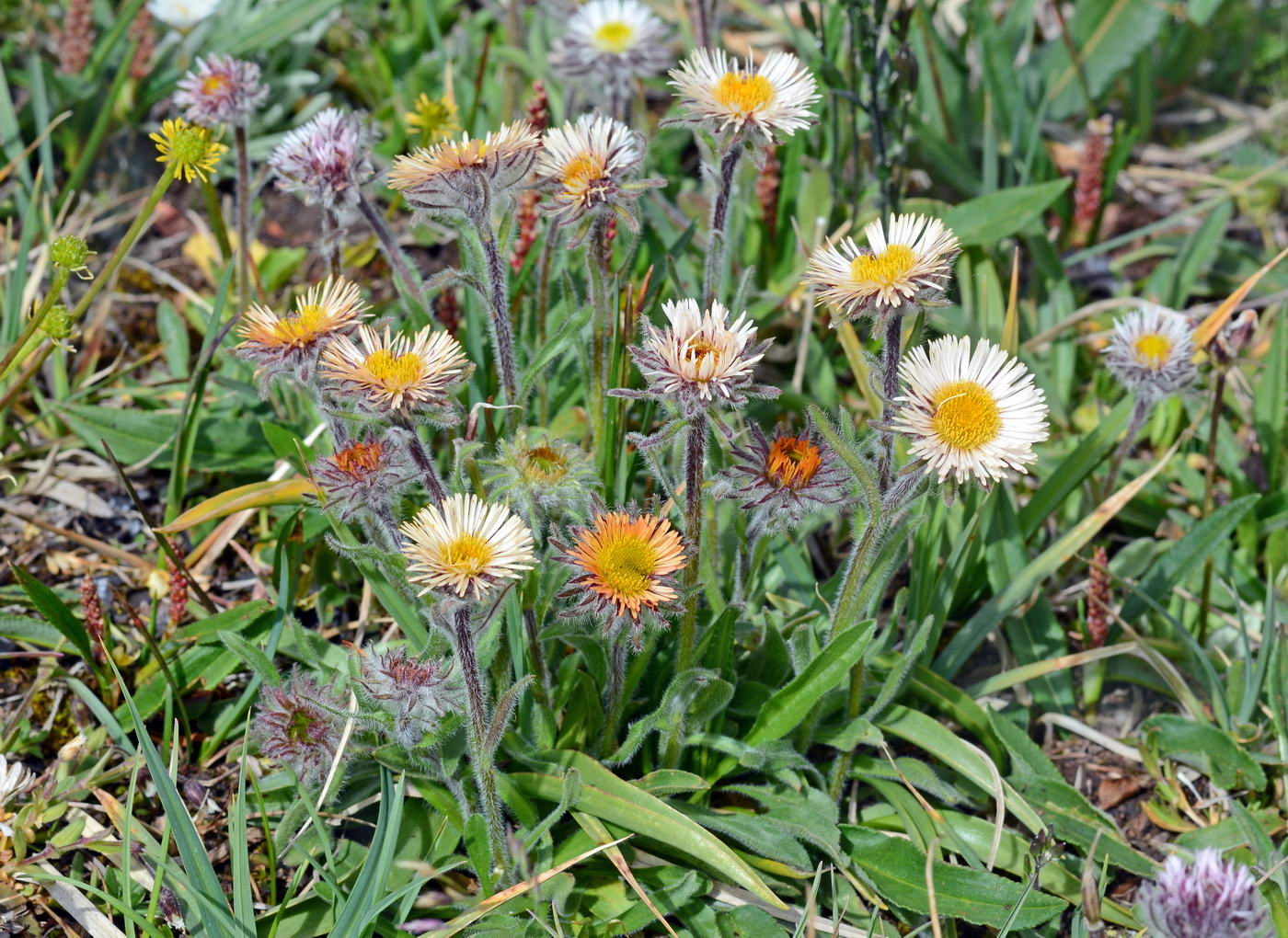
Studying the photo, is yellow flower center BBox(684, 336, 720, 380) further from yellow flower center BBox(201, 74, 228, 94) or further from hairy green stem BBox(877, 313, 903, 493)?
yellow flower center BBox(201, 74, 228, 94)

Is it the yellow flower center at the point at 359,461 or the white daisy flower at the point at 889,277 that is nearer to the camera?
the white daisy flower at the point at 889,277

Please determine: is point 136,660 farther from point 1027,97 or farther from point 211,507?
point 1027,97

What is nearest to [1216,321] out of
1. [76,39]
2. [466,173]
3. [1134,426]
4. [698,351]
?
[1134,426]

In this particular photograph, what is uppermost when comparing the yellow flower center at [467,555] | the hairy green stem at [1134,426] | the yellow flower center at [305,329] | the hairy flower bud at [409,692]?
the hairy green stem at [1134,426]

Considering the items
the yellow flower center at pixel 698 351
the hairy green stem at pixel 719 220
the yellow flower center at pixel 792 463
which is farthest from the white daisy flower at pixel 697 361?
the hairy green stem at pixel 719 220

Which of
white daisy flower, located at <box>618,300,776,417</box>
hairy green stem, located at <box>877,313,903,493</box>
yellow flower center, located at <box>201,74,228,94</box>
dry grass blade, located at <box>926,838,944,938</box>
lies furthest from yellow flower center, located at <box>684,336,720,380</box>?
yellow flower center, located at <box>201,74,228,94</box>

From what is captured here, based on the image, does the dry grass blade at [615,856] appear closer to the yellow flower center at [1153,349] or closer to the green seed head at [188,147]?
the green seed head at [188,147]

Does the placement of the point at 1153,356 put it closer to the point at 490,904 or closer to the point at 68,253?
the point at 490,904
